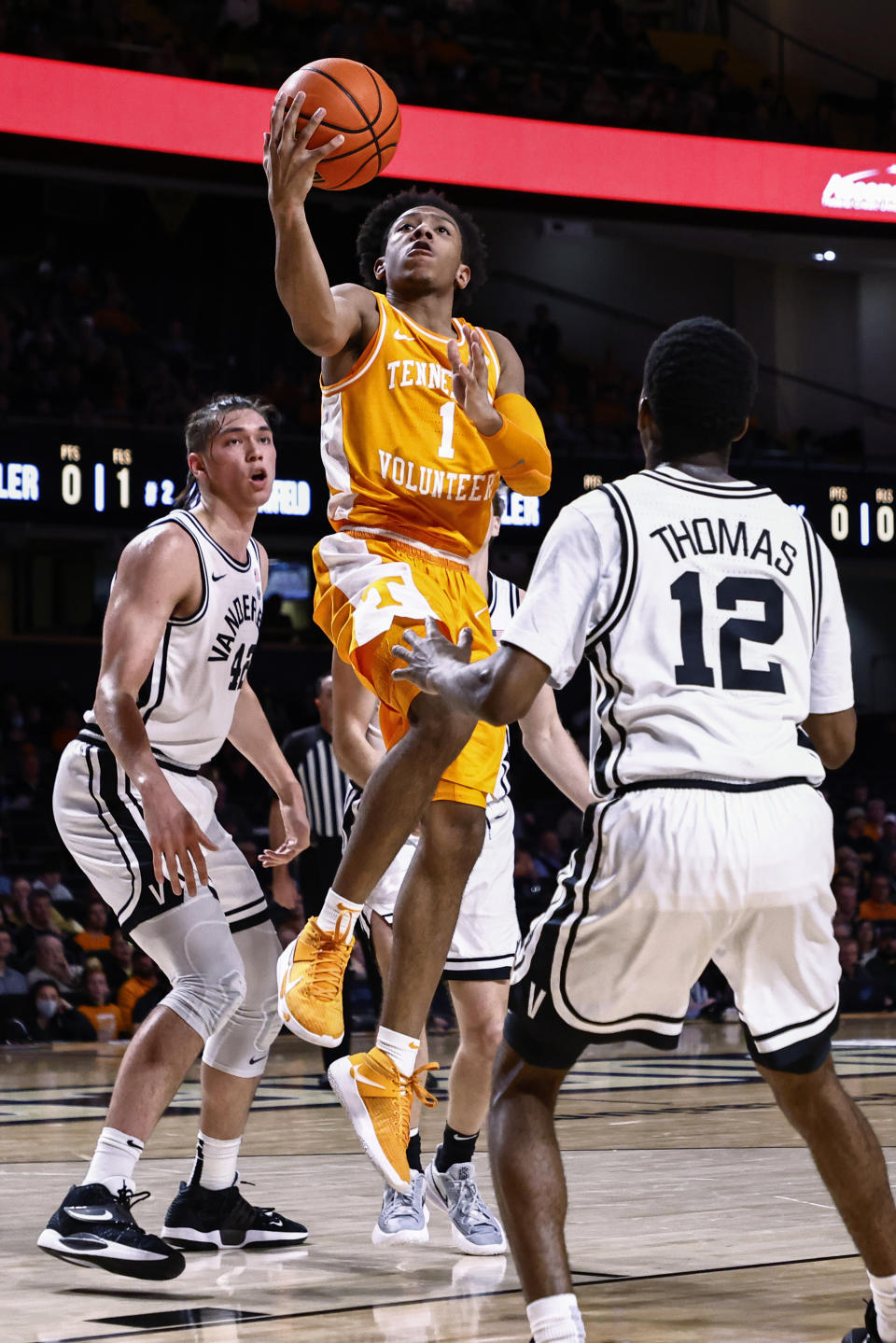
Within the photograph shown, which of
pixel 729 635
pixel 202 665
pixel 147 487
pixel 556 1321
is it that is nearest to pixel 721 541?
pixel 729 635

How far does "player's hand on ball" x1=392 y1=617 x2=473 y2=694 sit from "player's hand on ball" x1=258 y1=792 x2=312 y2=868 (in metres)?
1.72

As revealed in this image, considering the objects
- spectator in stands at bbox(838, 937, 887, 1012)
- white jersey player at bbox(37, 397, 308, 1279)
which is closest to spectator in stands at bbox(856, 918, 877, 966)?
spectator in stands at bbox(838, 937, 887, 1012)

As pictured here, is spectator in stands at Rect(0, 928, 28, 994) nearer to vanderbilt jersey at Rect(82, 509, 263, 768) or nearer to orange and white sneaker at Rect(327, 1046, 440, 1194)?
vanderbilt jersey at Rect(82, 509, 263, 768)

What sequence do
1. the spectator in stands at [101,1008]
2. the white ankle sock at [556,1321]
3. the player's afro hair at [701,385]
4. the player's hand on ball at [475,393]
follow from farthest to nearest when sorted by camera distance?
the spectator in stands at [101,1008]
the player's hand on ball at [475,393]
the player's afro hair at [701,385]
the white ankle sock at [556,1321]

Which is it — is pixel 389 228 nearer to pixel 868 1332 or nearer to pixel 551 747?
pixel 551 747

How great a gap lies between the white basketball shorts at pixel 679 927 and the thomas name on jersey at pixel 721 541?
1.31 feet

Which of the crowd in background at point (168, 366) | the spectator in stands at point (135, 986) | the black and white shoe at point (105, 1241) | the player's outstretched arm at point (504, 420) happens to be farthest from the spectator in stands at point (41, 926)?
the player's outstretched arm at point (504, 420)

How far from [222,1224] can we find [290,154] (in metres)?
2.64

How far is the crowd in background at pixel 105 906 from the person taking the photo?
37.2 feet

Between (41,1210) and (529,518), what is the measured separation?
1151 cm

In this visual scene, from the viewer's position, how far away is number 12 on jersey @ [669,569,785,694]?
115 inches

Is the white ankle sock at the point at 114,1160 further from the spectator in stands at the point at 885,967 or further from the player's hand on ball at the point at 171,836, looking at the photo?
the spectator in stands at the point at 885,967

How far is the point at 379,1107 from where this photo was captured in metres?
3.64

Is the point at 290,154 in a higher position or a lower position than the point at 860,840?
higher
